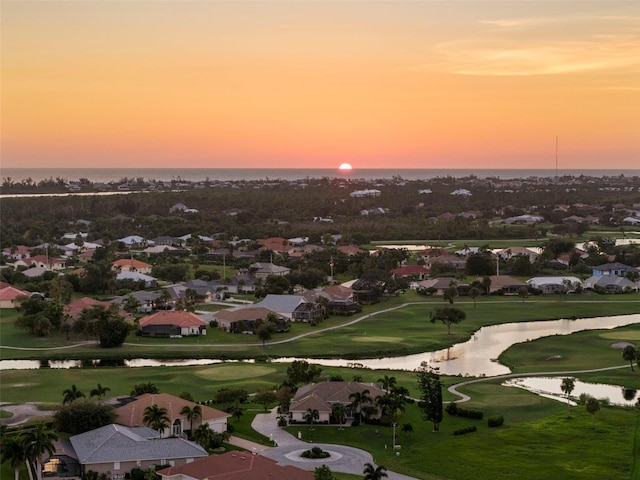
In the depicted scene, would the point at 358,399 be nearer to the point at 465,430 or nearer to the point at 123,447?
the point at 465,430

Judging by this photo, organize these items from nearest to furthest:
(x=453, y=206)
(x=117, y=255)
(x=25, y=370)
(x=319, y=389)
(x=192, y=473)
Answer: (x=192, y=473) → (x=319, y=389) → (x=25, y=370) → (x=117, y=255) → (x=453, y=206)

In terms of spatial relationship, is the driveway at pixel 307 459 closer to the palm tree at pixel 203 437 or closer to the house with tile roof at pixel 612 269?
the palm tree at pixel 203 437

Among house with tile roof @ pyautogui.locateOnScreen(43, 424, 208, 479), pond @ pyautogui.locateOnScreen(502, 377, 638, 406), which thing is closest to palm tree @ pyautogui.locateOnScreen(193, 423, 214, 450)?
house with tile roof @ pyautogui.locateOnScreen(43, 424, 208, 479)

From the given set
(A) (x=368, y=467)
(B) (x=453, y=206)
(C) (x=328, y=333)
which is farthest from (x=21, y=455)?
(B) (x=453, y=206)

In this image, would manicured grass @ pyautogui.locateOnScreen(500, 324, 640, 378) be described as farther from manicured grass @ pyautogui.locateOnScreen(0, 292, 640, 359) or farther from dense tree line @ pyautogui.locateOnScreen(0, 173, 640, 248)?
dense tree line @ pyautogui.locateOnScreen(0, 173, 640, 248)

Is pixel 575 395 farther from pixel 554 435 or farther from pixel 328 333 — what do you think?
pixel 328 333
